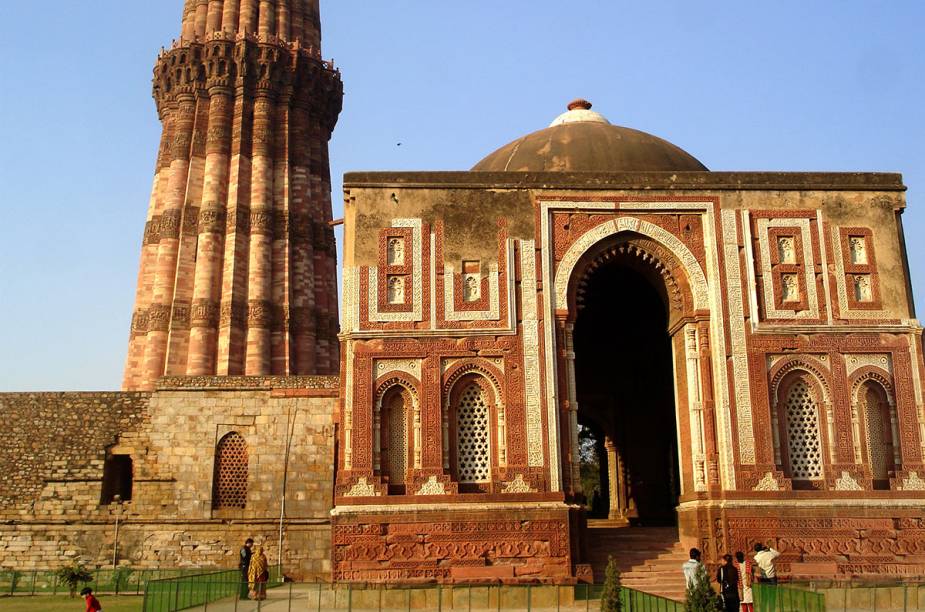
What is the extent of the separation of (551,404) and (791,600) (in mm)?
5309

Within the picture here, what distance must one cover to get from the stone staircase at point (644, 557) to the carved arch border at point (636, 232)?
402 cm

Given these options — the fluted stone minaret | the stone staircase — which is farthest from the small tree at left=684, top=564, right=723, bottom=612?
the fluted stone minaret

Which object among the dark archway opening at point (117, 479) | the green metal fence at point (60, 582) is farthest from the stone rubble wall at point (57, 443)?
the green metal fence at point (60, 582)

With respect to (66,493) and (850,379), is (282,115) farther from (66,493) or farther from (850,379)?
(850,379)

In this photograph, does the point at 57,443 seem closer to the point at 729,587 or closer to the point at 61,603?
the point at 61,603

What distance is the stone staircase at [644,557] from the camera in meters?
14.4

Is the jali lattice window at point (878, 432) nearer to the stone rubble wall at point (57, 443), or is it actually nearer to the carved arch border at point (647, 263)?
the carved arch border at point (647, 263)

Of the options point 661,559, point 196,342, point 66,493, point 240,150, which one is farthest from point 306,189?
point 661,559

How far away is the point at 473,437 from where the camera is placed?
51.1 feet

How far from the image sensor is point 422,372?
15492 millimetres

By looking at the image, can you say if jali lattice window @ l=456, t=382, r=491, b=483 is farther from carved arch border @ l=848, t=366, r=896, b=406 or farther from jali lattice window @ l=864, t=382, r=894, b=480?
jali lattice window @ l=864, t=382, r=894, b=480

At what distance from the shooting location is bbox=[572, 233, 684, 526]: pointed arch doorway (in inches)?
798

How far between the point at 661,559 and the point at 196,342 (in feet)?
54.0

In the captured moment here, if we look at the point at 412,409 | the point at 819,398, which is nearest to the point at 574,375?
the point at 412,409
